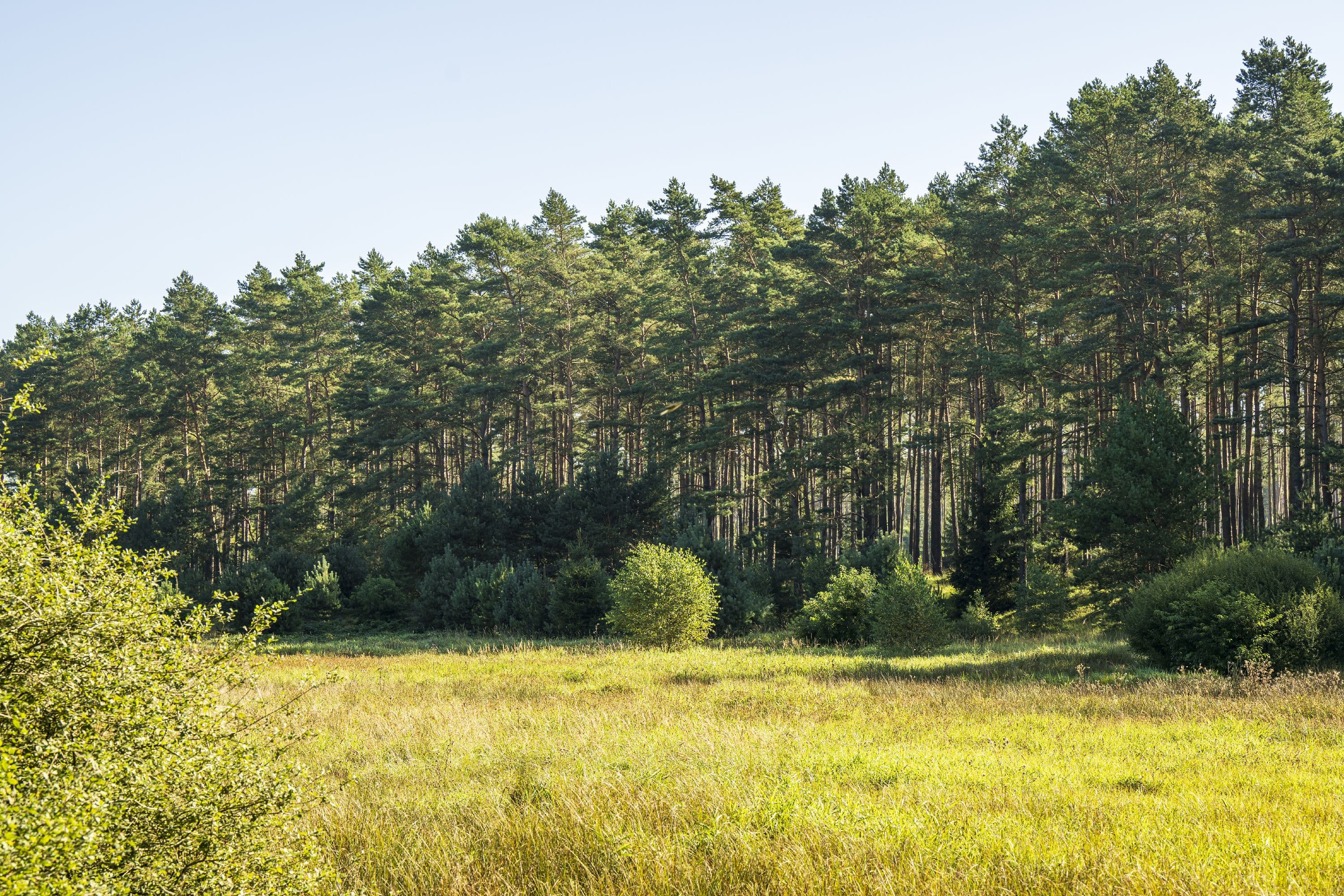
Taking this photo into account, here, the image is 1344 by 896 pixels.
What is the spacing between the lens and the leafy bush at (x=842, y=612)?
2673cm

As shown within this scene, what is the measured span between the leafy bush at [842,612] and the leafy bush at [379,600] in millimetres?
22110

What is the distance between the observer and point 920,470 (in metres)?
56.9

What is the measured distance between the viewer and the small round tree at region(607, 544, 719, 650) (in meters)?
26.3

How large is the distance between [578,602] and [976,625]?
47.5 ft

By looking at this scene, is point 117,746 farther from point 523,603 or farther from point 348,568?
point 348,568

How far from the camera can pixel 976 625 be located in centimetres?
2912

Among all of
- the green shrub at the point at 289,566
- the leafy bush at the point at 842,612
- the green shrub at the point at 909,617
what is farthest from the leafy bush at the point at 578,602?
the green shrub at the point at 289,566

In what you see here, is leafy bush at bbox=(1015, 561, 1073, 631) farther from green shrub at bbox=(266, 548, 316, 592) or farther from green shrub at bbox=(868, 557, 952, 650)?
green shrub at bbox=(266, 548, 316, 592)

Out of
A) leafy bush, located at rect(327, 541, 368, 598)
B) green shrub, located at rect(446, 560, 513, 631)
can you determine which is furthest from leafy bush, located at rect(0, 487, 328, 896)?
leafy bush, located at rect(327, 541, 368, 598)

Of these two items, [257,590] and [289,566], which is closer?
[257,590]

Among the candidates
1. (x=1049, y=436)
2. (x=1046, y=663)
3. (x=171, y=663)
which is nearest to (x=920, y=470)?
(x=1049, y=436)

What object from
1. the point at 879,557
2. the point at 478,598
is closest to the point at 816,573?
the point at 879,557

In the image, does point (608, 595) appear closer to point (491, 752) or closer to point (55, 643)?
point (491, 752)

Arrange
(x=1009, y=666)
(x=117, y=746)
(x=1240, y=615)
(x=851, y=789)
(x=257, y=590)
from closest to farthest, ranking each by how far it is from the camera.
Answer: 1. (x=117, y=746)
2. (x=851, y=789)
3. (x=1240, y=615)
4. (x=1009, y=666)
5. (x=257, y=590)
